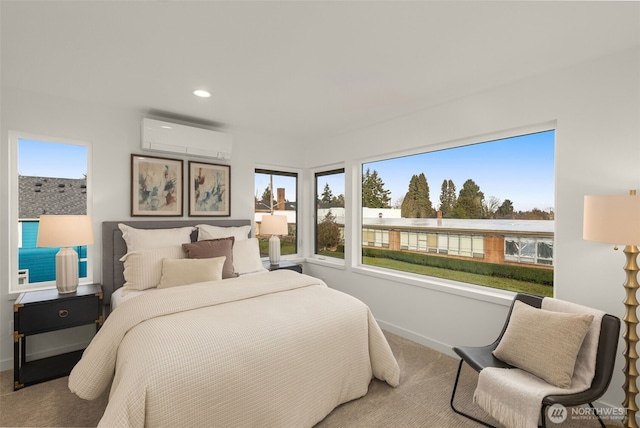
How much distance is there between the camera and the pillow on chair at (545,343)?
5.91ft

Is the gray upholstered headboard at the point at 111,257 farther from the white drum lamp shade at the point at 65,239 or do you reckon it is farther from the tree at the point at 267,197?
the tree at the point at 267,197

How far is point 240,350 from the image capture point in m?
1.72

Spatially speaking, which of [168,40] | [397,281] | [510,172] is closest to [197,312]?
[168,40]

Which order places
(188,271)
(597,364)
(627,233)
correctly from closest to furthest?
(627,233) → (597,364) → (188,271)

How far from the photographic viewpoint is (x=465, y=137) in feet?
9.50

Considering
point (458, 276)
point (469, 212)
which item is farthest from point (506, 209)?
point (458, 276)

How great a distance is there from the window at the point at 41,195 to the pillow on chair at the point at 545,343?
3.79m

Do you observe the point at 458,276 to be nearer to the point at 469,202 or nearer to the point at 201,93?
the point at 469,202

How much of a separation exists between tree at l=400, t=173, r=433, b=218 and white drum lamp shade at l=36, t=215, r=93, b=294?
3.25m

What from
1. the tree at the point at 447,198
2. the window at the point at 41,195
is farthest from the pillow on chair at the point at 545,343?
the window at the point at 41,195

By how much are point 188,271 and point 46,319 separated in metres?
1.11

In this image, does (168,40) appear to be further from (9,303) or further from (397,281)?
(397,281)

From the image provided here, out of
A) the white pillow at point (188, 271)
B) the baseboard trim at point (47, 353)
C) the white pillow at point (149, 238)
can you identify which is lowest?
the baseboard trim at point (47, 353)

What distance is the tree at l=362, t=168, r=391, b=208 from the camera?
3.94 metres
